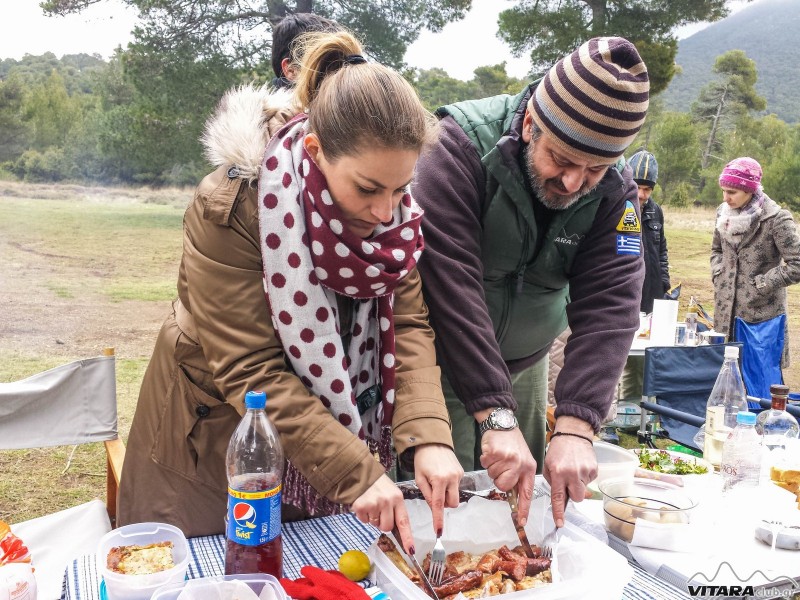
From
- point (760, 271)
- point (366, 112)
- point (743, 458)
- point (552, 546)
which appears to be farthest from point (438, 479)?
point (760, 271)

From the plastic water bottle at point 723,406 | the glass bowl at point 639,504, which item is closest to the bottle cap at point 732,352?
the plastic water bottle at point 723,406

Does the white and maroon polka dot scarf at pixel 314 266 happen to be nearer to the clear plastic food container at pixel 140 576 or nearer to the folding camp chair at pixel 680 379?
the clear plastic food container at pixel 140 576

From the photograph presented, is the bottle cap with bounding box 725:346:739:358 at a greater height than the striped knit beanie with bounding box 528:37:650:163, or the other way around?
the striped knit beanie with bounding box 528:37:650:163

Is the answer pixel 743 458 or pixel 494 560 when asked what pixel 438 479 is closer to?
pixel 494 560

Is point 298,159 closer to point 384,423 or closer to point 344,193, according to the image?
point 344,193

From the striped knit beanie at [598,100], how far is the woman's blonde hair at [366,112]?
0.33 meters

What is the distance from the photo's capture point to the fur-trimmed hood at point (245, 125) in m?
1.18

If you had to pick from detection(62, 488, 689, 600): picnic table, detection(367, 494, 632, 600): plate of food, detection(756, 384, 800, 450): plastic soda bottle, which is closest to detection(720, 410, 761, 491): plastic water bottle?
detection(756, 384, 800, 450): plastic soda bottle

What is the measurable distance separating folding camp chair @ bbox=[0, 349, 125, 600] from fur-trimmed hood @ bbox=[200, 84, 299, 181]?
121cm

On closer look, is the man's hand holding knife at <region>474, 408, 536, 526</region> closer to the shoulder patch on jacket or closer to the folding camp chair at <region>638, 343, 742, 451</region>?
the shoulder patch on jacket

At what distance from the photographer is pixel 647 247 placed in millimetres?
4891

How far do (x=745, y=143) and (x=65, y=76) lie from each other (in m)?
15.0

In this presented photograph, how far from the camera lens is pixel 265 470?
1.08 metres

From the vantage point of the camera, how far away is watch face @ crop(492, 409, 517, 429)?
1.32 m
